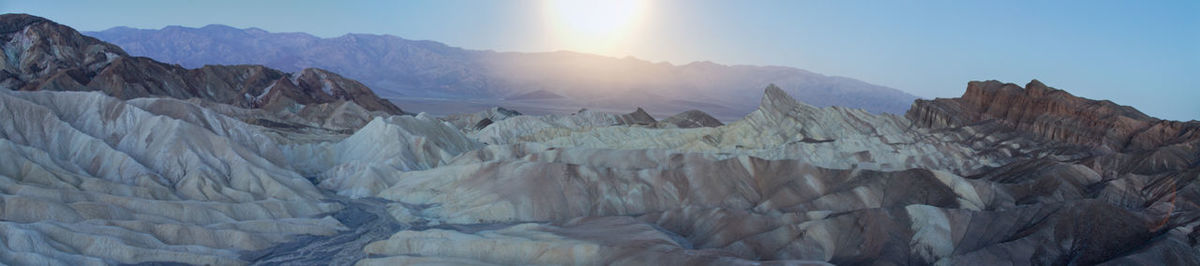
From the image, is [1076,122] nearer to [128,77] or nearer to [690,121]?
[690,121]

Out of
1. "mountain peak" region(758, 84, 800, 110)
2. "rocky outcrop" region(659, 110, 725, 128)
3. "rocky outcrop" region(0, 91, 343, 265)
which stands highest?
"mountain peak" region(758, 84, 800, 110)

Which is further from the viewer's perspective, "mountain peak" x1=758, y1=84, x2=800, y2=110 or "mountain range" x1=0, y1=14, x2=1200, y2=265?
"mountain peak" x1=758, y1=84, x2=800, y2=110

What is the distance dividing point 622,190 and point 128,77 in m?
73.0

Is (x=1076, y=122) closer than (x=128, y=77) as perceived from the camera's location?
Yes

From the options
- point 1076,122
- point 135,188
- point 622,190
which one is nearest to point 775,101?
point 1076,122

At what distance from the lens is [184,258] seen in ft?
89.5

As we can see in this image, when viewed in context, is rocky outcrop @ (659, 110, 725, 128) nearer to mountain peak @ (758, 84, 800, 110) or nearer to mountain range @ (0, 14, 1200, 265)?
mountain peak @ (758, 84, 800, 110)

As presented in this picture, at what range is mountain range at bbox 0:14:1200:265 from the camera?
88.6 feet

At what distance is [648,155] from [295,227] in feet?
A: 67.1

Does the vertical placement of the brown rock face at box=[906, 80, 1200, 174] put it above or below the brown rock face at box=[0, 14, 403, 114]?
above

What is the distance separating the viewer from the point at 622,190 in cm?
3994

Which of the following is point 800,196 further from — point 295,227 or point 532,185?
point 295,227

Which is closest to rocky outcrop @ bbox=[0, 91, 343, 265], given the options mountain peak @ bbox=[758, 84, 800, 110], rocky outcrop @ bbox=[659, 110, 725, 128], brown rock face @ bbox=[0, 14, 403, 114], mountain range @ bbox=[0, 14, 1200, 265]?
mountain range @ bbox=[0, 14, 1200, 265]

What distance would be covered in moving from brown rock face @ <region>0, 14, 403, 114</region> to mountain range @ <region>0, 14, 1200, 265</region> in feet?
114
